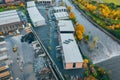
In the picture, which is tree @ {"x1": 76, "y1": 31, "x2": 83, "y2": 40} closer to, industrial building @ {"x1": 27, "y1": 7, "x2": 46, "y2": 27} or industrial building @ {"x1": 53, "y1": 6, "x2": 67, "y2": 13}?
industrial building @ {"x1": 27, "y1": 7, "x2": 46, "y2": 27}

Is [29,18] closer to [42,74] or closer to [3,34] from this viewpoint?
[3,34]

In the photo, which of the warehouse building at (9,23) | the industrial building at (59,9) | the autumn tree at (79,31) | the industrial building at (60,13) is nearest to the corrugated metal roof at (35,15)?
the warehouse building at (9,23)

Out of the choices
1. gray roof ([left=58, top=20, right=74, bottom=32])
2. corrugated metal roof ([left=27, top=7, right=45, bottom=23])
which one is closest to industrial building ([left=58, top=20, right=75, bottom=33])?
gray roof ([left=58, top=20, right=74, bottom=32])

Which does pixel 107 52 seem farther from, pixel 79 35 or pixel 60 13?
pixel 60 13

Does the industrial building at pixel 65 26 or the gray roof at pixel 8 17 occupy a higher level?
the gray roof at pixel 8 17

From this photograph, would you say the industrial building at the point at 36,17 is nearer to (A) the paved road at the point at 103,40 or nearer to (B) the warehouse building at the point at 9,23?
(B) the warehouse building at the point at 9,23
